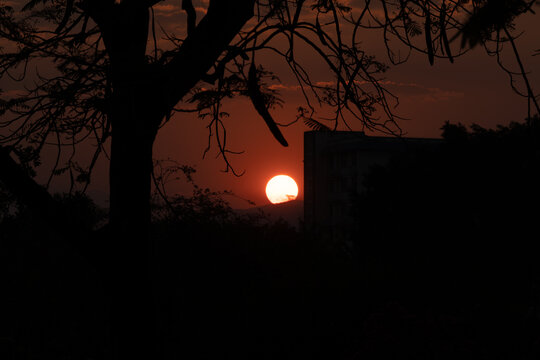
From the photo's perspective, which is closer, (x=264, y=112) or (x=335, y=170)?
(x=264, y=112)

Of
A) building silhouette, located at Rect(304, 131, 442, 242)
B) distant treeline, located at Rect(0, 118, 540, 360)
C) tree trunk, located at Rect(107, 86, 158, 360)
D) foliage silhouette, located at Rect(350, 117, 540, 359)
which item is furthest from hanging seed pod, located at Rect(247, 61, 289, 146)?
building silhouette, located at Rect(304, 131, 442, 242)

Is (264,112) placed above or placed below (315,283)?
above

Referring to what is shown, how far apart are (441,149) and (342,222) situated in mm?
46220

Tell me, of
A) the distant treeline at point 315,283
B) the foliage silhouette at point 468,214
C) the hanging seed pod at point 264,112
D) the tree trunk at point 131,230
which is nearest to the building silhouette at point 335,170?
the foliage silhouette at point 468,214

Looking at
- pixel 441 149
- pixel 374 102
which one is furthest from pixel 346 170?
pixel 374 102

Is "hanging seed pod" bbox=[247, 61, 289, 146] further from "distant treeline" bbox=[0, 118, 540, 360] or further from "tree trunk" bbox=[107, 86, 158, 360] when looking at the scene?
"distant treeline" bbox=[0, 118, 540, 360]

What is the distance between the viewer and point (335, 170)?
305ft

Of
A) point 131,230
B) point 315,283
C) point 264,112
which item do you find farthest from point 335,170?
point 131,230

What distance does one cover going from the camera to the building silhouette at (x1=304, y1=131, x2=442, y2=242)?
8919cm

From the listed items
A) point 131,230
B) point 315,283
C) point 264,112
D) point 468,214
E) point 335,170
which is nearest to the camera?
point 131,230

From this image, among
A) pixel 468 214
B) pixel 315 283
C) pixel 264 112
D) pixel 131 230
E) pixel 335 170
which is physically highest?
pixel 335 170

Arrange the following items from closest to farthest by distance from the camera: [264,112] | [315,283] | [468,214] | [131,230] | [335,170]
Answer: [131,230] < [264,112] < [315,283] < [468,214] < [335,170]

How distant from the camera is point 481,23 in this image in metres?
2.51

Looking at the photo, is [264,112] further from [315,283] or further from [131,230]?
[315,283]
